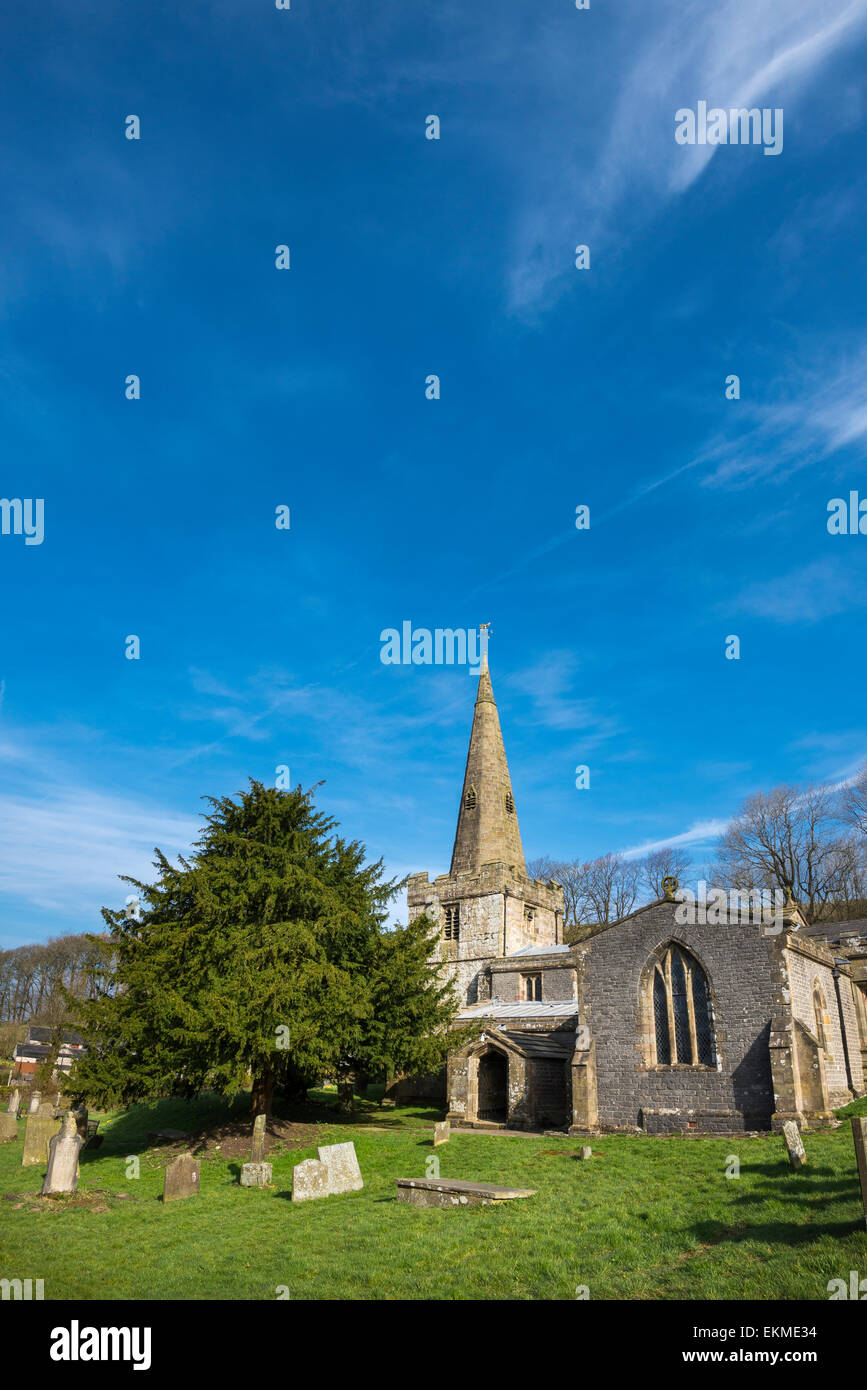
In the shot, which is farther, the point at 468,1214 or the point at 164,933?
the point at 164,933

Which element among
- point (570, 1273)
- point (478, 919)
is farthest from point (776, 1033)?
point (478, 919)

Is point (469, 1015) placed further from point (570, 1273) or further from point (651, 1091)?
point (570, 1273)

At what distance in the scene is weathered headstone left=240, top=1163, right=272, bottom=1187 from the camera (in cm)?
1645

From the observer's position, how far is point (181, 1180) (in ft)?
52.2

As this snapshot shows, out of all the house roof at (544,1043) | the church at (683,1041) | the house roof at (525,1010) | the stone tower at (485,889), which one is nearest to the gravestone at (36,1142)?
the church at (683,1041)

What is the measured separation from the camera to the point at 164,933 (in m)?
20.6

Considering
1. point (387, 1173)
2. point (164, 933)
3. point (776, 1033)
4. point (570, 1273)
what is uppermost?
point (164, 933)

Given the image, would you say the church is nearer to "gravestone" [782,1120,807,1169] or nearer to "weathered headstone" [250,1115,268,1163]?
"gravestone" [782,1120,807,1169]

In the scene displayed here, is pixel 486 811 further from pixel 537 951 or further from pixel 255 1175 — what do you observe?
pixel 255 1175

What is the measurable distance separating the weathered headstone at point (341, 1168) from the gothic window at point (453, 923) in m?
26.5

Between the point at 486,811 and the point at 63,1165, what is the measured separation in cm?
2950

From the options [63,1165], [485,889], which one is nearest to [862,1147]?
[63,1165]

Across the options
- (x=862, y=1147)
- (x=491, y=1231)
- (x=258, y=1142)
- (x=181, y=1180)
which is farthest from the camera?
(x=258, y=1142)
